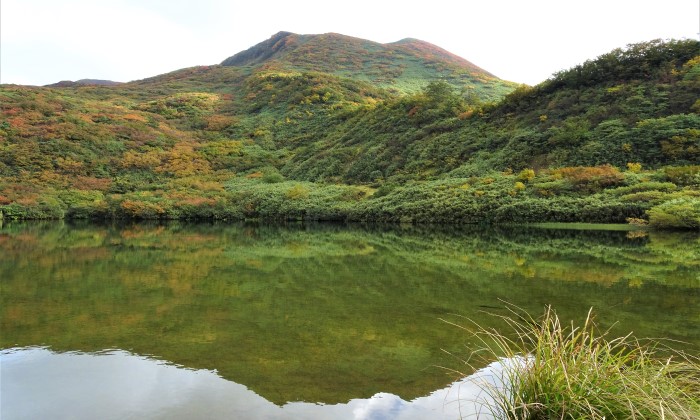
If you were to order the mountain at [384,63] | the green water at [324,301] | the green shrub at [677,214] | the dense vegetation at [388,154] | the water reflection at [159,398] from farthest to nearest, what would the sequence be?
the mountain at [384,63], the dense vegetation at [388,154], the green shrub at [677,214], the green water at [324,301], the water reflection at [159,398]

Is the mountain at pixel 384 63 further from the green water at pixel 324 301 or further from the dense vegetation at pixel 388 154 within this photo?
the green water at pixel 324 301

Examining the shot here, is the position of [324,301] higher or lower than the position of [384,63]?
lower

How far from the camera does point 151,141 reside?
47656mm

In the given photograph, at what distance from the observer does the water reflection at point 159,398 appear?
4.12 metres

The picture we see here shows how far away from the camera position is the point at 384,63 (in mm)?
81375

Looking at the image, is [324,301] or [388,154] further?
[388,154]

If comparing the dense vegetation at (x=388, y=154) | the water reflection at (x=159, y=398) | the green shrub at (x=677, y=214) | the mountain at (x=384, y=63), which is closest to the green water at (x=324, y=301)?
the water reflection at (x=159, y=398)

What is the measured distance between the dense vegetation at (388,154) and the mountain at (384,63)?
621 inches

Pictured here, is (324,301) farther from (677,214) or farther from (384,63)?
(384,63)

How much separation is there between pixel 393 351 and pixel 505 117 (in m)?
35.2

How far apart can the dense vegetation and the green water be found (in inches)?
370

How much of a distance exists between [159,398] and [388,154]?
118 ft

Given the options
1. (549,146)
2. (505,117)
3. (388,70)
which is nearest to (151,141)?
(505,117)

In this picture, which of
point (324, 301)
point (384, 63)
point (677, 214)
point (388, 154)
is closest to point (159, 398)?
point (324, 301)
